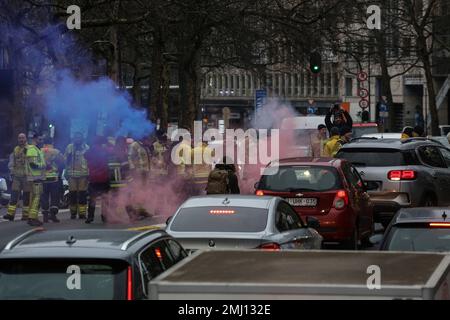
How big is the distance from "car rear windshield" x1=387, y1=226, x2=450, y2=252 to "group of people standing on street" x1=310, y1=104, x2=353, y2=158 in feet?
38.0

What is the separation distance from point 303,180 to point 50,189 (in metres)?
7.19

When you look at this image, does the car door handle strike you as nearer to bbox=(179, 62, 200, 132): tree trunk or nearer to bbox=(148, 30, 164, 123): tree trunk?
bbox=(179, 62, 200, 132): tree trunk

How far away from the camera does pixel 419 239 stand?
9383mm

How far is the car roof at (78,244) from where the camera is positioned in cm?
664

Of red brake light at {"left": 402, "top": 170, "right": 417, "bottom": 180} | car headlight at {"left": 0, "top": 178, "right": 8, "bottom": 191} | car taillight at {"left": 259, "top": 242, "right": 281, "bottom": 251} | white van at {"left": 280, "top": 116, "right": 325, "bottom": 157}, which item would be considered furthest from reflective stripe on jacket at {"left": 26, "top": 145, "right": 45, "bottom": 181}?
white van at {"left": 280, "top": 116, "right": 325, "bottom": 157}

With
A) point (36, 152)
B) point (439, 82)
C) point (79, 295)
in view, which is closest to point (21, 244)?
point (79, 295)

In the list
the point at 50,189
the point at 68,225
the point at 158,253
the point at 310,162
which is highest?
the point at 310,162

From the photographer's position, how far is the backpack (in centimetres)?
1730

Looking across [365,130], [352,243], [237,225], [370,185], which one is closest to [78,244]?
[237,225]

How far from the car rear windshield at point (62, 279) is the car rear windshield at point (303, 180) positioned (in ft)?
29.2

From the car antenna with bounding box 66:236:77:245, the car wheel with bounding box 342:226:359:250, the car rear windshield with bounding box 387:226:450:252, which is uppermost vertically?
the car antenna with bounding box 66:236:77:245

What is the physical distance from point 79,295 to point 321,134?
58.4ft

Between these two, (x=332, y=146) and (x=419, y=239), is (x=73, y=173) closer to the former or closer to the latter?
(x=332, y=146)
